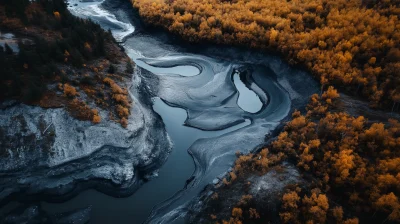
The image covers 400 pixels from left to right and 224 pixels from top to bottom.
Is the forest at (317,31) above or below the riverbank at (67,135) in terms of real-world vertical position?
above

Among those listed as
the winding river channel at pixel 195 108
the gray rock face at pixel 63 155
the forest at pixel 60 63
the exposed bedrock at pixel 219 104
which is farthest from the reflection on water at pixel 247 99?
the forest at pixel 60 63

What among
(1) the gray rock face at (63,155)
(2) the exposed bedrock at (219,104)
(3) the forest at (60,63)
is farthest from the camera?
(2) the exposed bedrock at (219,104)

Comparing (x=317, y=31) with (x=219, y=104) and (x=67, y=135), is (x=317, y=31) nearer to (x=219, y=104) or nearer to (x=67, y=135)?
(x=219, y=104)

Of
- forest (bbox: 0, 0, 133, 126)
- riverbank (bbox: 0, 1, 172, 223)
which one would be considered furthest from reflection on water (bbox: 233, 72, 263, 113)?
forest (bbox: 0, 0, 133, 126)

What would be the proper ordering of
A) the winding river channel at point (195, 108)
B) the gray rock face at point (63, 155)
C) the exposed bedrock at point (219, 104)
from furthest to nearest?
the exposed bedrock at point (219, 104) < the winding river channel at point (195, 108) < the gray rock face at point (63, 155)

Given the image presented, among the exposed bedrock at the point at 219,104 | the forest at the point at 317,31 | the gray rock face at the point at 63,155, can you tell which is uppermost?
the forest at the point at 317,31

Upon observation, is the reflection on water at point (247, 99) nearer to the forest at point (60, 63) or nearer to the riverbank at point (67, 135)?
the riverbank at point (67, 135)

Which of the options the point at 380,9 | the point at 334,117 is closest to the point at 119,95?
the point at 334,117

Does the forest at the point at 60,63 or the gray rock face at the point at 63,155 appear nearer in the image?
the gray rock face at the point at 63,155

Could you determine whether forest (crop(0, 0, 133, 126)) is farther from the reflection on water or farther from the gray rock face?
the reflection on water
